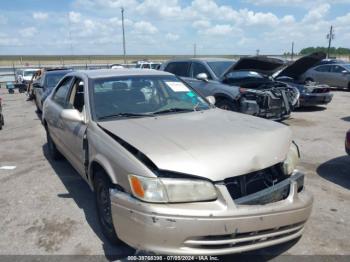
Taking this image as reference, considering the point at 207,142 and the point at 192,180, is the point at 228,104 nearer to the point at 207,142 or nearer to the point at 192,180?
the point at 207,142

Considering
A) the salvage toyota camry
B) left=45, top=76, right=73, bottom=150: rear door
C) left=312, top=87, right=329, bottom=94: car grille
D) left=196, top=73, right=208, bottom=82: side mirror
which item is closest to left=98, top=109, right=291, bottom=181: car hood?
the salvage toyota camry

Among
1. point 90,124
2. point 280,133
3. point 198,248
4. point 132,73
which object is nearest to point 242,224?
point 198,248

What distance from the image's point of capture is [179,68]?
10211 mm

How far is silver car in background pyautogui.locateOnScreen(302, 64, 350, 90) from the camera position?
1839 cm

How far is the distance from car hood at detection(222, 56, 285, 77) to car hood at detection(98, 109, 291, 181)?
4.70 m

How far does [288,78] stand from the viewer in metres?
11.7

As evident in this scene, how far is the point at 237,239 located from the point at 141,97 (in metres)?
2.14

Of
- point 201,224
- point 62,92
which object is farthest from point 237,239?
point 62,92

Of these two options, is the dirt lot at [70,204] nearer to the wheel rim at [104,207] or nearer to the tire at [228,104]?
the wheel rim at [104,207]

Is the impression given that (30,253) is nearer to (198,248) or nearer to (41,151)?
(198,248)

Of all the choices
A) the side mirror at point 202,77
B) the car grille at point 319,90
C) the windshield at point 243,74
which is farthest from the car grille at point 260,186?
the car grille at point 319,90

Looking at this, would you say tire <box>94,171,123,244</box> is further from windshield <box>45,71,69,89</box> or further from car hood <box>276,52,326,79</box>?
windshield <box>45,71,69,89</box>

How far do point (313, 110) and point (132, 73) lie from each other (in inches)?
354

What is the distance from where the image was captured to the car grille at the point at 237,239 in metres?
2.55
